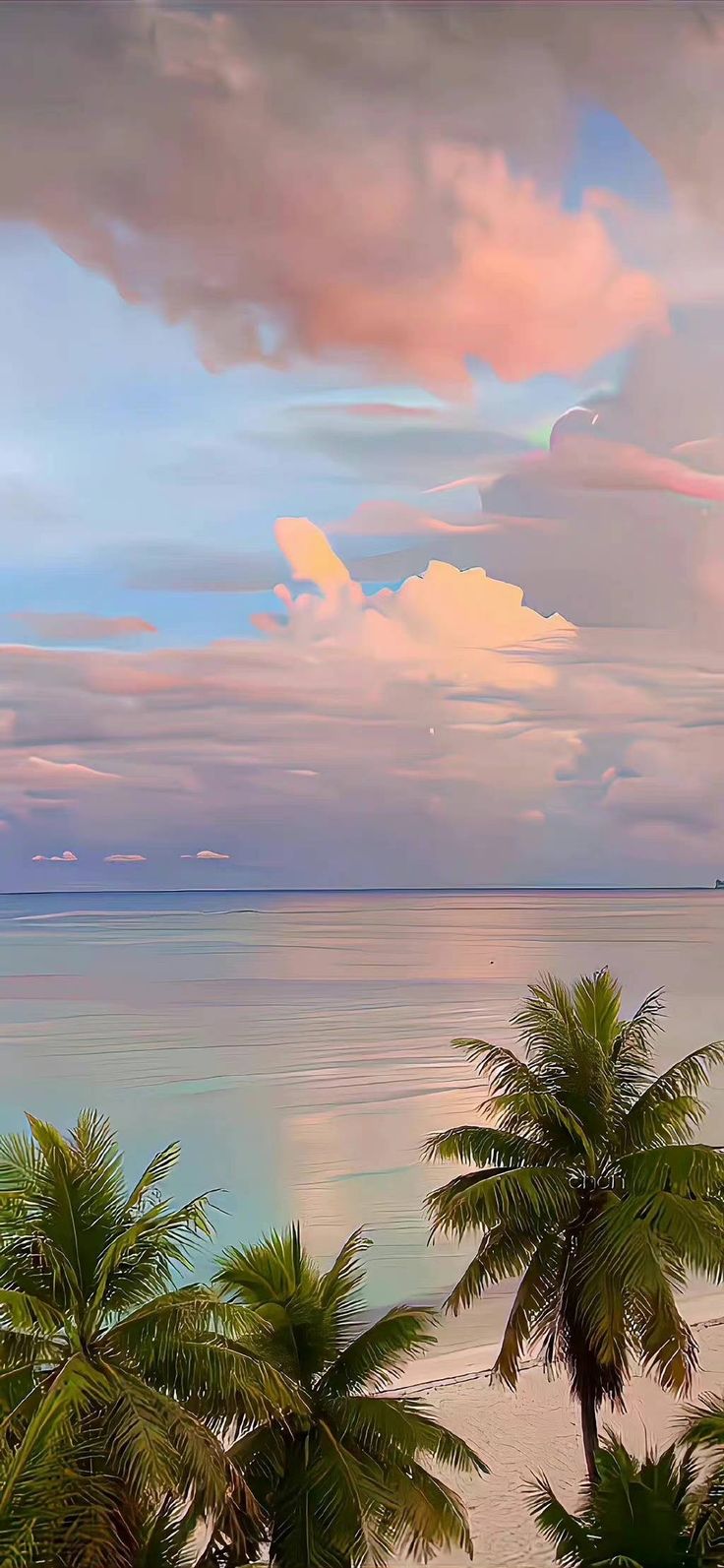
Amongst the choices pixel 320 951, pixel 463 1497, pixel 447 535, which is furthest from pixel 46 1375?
pixel 320 951

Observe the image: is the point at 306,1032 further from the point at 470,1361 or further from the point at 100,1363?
the point at 100,1363

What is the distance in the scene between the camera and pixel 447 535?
234ft

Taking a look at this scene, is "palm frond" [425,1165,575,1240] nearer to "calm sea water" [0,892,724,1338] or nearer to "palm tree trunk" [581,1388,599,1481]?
"palm tree trunk" [581,1388,599,1481]

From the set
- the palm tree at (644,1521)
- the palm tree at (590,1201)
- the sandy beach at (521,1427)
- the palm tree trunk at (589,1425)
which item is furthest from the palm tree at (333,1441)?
the sandy beach at (521,1427)

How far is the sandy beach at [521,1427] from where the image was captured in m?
13.4

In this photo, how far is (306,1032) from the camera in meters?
60.1

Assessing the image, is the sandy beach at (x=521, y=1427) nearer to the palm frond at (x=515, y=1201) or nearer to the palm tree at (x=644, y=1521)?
the palm frond at (x=515, y=1201)

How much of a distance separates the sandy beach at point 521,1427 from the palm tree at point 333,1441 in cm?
409

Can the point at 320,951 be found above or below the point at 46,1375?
above

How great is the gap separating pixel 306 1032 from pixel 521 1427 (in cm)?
4389

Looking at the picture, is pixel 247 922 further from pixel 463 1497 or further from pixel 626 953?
pixel 463 1497

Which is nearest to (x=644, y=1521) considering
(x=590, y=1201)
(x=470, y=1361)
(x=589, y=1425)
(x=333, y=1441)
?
(x=333, y=1441)

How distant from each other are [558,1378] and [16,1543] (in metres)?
13.7

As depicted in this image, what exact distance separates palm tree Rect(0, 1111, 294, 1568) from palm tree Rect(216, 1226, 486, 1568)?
0.46 metres
